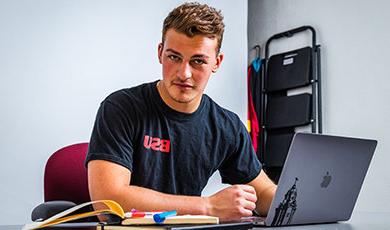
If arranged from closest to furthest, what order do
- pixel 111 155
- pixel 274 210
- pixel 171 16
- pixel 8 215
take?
pixel 274 210 → pixel 111 155 → pixel 171 16 → pixel 8 215

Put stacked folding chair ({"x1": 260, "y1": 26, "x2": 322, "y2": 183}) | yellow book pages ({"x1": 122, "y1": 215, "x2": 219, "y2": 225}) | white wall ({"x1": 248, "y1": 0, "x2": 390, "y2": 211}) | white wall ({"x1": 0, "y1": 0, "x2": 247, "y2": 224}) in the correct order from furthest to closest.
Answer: stacked folding chair ({"x1": 260, "y1": 26, "x2": 322, "y2": 183}) → white wall ({"x1": 248, "y1": 0, "x2": 390, "y2": 211}) → white wall ({"x1": 0, "y1": 0, "x2": 247, "y2": 224}) → yellow book pages ({"x1": 122, "y1": 215, "x2": 219, "y2": 225})

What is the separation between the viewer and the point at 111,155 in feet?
4.54

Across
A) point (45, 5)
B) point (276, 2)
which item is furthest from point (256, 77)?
point (45, 5)

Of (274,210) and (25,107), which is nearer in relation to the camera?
(274,210)

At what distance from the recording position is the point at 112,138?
1430mm

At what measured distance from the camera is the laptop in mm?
1050

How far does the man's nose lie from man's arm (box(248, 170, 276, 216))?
430mm

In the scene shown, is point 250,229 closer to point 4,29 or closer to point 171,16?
point 171,16

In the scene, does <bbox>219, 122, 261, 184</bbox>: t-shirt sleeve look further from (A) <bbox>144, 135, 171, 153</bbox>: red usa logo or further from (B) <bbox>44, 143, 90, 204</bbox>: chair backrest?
(B) <bbox>44, 143, 90, 204</bbox>: chair backrest

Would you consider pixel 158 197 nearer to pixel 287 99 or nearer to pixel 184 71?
pixel 184 71

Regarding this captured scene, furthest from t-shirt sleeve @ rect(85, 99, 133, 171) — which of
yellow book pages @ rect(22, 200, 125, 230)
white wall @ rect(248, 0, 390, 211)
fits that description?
white wall @ rect(248, 0, 390, 211)

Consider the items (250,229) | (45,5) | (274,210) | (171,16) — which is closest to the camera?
(250,229)

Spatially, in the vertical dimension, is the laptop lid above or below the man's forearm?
above

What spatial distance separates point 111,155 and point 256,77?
2177mm
